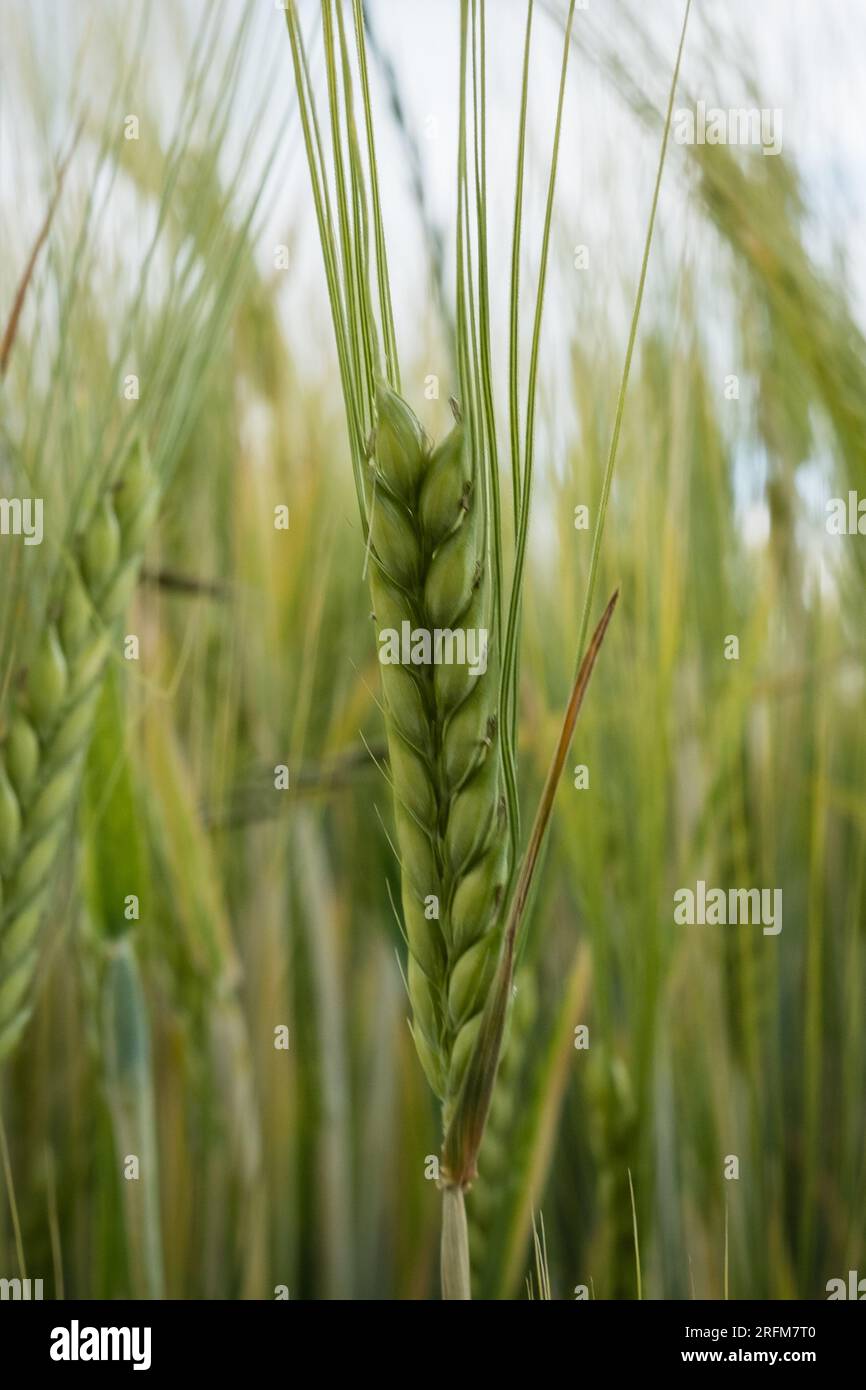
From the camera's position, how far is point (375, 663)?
62 centimetres

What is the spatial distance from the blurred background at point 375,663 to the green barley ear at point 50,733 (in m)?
0.05

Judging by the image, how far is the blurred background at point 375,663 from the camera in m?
0.54

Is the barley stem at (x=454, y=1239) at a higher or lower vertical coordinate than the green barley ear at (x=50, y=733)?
lower

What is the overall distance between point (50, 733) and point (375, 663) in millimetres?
229

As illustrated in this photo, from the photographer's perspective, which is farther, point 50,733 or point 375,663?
point 375,663

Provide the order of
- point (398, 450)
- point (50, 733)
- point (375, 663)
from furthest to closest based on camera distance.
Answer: point (375, 663) → point (50, 733) → point (398, 450)

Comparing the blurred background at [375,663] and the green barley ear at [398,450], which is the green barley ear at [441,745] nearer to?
the green barley ear at [398,450]

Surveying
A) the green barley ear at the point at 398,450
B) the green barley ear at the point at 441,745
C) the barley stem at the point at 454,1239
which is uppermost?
the green barley ear at the point at 398,450

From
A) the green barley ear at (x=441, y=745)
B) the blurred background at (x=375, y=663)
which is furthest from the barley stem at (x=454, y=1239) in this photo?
the blurred background at (x=375, y=663)

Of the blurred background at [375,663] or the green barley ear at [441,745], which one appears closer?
the green barley ear at [441,745]

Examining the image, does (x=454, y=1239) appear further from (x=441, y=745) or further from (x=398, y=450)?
(x=398, y=450)

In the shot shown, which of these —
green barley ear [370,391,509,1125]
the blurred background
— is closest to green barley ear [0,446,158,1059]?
the blurred background

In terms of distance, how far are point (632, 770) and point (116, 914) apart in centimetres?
29

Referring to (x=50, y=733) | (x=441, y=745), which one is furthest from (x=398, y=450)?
(x=50, y=733)
